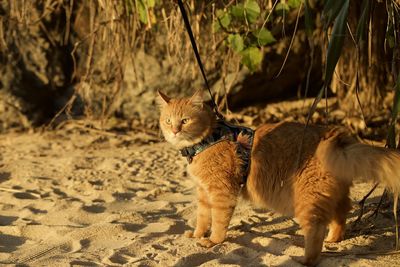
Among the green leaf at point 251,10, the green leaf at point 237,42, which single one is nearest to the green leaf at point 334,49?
the green leaf at point 251,10

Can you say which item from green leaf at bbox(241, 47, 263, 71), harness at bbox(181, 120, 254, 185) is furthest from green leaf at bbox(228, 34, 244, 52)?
harness at bbox(181, 120, 254, 185)

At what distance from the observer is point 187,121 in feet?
11.1

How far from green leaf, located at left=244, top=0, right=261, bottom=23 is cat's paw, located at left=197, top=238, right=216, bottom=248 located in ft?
5.25

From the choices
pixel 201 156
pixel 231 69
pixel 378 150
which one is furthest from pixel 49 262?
pixel 231 69

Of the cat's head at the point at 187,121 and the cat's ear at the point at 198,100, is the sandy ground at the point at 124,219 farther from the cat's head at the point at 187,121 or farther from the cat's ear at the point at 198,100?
the cat's ear at the point at 198,100

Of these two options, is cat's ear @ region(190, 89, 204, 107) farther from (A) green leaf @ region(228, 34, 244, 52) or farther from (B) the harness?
(A) green leaf @ region(228, 34, 244, 52)

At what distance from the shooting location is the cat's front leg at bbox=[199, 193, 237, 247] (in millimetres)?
3152

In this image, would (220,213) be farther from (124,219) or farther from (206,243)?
Result: (124,219)

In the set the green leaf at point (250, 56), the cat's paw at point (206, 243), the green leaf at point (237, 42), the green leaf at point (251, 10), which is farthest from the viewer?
the green leaf at point (250, 56)

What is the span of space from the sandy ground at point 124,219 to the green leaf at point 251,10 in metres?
1.29

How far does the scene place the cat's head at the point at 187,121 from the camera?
3.35 metres

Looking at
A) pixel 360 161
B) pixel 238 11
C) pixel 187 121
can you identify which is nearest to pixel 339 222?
pixel 360 161

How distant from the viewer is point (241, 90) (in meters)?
5.64

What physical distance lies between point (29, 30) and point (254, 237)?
3714mm
